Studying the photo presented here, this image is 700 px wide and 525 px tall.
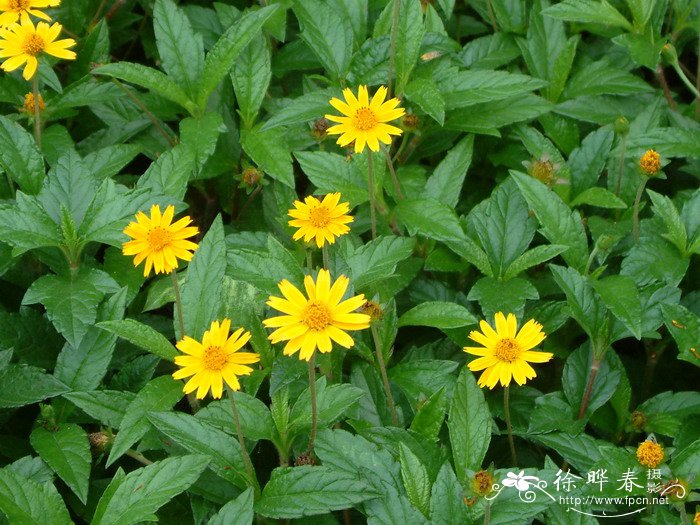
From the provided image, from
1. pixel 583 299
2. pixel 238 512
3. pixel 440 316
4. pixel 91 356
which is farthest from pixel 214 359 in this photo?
pixel 583 299

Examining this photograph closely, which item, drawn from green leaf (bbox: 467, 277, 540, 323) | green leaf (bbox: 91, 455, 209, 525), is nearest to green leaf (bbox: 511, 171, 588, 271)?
green leaf (bbox: 467, 277, 540, 323)

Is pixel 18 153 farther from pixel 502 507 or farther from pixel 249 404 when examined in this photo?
pixel 502 507

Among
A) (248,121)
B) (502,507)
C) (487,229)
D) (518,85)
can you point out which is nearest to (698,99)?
(518,85)

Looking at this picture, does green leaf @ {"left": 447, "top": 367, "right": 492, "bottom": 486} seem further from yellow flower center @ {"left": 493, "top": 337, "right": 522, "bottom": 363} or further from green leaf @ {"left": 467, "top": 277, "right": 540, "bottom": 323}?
green leaf @ {"left": 467, "top": 277, "right": 540, "bottom": 323}

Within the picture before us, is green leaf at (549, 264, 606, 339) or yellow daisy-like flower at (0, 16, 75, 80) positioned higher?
yellow daisy-like flower at (0, 16, 75, 80)

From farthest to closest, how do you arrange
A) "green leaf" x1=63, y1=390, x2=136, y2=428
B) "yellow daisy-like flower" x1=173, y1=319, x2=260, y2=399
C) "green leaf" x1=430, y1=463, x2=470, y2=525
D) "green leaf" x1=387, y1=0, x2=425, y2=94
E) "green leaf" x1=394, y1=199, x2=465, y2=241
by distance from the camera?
"green leaf" x1=387, y1=0, x2=425, y2=94, "green leaf" x1=394, y1=199, x2=465, y2=241, "green leaf" x1=63, y1=390, x2=136, y2=428, "green leaf" x1=430, y1=463, x2=470, y2=525, "yellow daisy-like flower" x1=173, y1=319, x2=260, y2=399

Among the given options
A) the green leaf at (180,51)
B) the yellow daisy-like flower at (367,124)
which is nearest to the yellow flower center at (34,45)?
the green leaf at (180,51)
